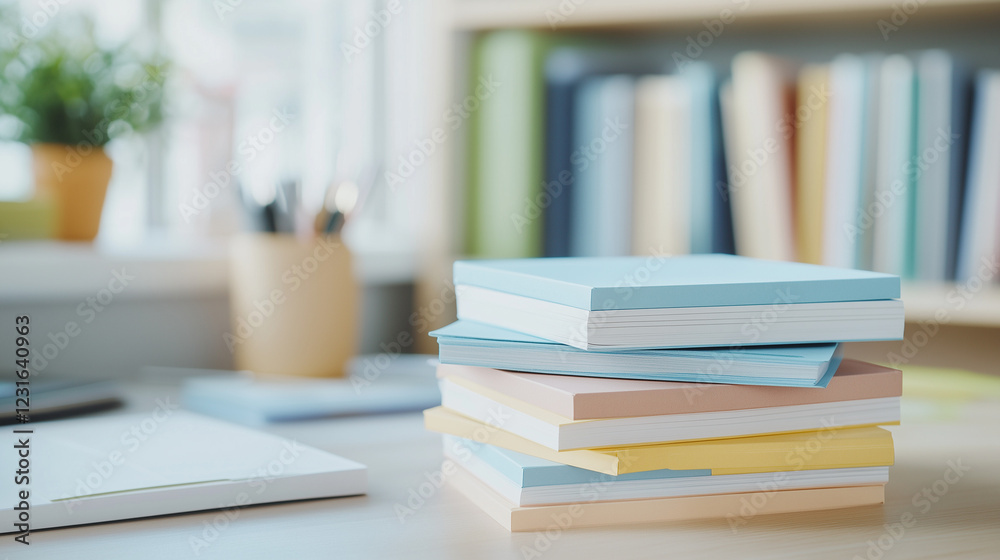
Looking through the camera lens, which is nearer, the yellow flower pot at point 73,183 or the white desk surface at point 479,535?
the white desk surface at point 479,535

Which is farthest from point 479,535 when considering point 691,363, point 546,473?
point 691,363

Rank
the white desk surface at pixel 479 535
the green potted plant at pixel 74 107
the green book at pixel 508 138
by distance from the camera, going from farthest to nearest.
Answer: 1. the green book at pixel 508 138
2. the green potted plant at pixel 74 107
3. the white desk surface at pixel 479 535

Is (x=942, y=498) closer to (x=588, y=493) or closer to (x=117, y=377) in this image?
(x=588, y=493)

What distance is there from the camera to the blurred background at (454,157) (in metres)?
1.18

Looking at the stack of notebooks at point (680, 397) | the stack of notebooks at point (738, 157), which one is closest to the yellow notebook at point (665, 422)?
the stack of notebooks at point (680, 397)

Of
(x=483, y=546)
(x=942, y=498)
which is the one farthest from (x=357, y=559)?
(x=942, y=498)

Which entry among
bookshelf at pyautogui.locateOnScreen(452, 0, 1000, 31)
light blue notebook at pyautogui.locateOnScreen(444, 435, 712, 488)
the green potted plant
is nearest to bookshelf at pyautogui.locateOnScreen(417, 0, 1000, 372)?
bookshelf at pyautogui.locateOnScreen(452, 0, 1000, 31)

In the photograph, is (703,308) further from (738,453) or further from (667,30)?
(667,30)

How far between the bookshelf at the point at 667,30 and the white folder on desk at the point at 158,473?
0.82 m

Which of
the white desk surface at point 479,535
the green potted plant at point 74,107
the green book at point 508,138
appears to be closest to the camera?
the white desk surface at point 479,535

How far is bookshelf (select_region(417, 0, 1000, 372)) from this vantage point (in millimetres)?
1216

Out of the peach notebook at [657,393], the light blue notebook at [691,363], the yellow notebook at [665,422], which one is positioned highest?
the light blue notebook at [691,363]

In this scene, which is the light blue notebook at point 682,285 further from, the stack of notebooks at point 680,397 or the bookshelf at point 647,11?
the bookshelf at point 647,11

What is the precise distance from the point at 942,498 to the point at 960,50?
3.35ft
